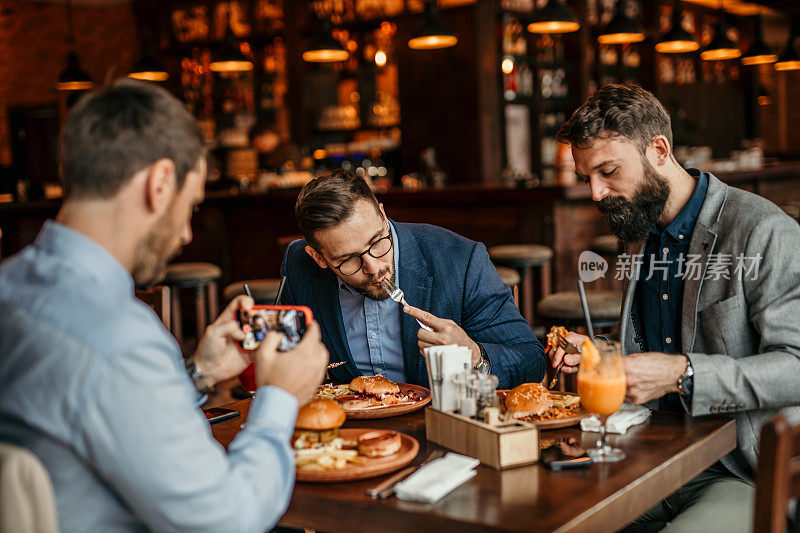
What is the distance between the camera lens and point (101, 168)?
1261 mm

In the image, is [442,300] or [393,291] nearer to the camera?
[393,291]

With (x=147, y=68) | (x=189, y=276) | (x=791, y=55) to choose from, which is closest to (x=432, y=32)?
(x=189, y=276)

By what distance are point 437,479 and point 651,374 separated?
0.65 meters

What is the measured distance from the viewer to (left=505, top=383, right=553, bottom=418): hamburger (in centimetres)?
191

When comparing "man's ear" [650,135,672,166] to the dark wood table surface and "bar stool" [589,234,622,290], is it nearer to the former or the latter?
the dark wood table surface

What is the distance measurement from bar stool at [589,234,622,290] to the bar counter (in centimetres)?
11

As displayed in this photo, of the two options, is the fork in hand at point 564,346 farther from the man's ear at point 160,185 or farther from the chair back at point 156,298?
the chair back at point 156,298

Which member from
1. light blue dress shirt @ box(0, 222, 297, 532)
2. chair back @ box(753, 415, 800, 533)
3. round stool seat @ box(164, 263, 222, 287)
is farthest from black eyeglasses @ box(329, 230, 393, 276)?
round stool seat @ box(164, 263, 222, 287)

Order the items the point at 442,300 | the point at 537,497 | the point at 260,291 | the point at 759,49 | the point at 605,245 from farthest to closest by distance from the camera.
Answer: the point at 759,49, the point at 605,245, the point at 260,291, the point at 442,300, the point at 537,497

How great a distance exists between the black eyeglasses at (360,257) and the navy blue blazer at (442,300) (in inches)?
5.3

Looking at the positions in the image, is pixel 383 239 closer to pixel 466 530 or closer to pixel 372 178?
pixel 466 530

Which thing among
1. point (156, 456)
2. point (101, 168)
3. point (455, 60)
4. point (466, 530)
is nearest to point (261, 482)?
point (156, 456)

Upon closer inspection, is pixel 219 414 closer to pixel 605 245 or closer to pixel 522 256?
pixel 522 256

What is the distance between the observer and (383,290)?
2.47 m
